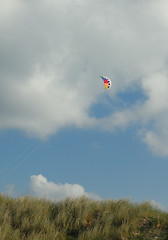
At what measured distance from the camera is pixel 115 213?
14156mm

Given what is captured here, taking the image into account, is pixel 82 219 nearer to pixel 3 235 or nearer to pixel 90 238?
pixel 90 238

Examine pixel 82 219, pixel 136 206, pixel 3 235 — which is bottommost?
pixel 3 235

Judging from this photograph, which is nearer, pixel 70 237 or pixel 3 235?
pixel 3 235

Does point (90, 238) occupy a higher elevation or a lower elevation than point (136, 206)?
lower

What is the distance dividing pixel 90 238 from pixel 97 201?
3707 millimetres

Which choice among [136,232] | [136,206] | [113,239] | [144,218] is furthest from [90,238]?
[136,206]

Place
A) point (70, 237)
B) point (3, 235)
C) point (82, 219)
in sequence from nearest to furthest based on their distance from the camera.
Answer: point (3, 235), point (70, 237), point (82, 219)

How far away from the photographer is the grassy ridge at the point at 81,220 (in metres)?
12.4

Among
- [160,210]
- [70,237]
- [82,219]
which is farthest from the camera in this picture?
[160,210]

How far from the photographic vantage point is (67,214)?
47.0 feet

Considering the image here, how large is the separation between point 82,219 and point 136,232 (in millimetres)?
2473

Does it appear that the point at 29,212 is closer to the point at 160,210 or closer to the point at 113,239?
the point at 113,239

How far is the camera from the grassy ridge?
12367 mm

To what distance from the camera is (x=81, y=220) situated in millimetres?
13680
